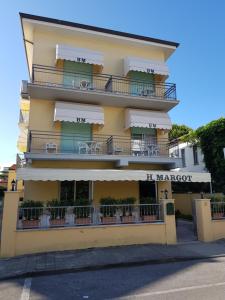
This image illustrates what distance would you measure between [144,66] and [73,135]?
26.9ft

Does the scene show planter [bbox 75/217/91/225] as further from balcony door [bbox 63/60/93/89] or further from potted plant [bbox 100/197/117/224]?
balcony door [bbox 63/60/93/89]

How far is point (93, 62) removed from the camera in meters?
19.9

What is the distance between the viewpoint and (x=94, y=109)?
19375 millimetres

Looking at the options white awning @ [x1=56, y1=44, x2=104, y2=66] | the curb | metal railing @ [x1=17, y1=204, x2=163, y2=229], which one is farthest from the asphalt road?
white awning @ [x1=56, y1=44, x2=104, y2=66]

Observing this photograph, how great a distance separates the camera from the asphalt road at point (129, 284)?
744 cm

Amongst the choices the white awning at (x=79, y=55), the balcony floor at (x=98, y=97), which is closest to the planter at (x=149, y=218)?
the balcony floor at (x=98, y=97)

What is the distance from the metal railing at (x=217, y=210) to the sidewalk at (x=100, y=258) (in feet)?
6.66

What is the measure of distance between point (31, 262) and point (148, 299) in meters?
5.90

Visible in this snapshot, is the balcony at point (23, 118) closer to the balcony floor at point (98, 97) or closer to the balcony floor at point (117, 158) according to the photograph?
the balcony floor at point (98, 97)

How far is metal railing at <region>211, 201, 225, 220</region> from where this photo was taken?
1547 centimetres

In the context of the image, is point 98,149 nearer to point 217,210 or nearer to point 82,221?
point 82,221

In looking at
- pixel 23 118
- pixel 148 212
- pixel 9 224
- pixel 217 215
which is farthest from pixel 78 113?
pixel 217 215

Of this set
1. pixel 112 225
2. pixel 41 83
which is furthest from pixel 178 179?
pixel 41 83

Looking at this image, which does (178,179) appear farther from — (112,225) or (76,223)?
(76,223)
